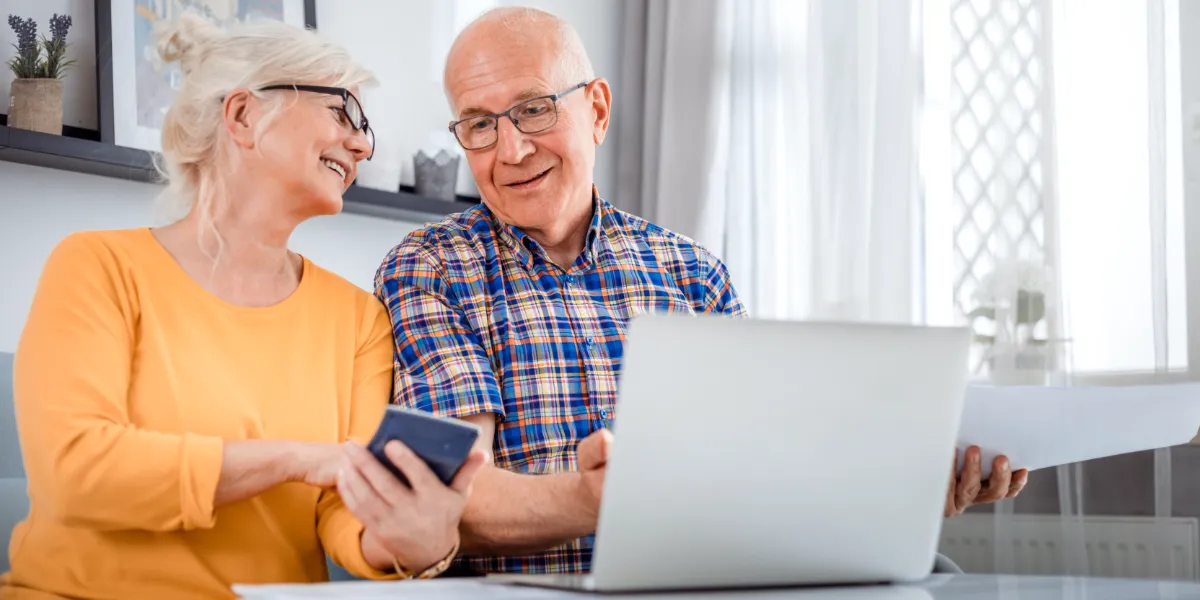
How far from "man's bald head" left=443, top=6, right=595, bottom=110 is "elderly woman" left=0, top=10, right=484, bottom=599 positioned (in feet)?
0.79

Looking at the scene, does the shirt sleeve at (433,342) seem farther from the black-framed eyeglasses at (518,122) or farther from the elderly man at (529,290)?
the black-framed eyeglasses at (518,122)

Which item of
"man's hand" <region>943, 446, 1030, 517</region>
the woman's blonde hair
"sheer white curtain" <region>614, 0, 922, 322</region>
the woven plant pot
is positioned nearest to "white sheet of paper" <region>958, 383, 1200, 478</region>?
"man's hand" <region>943, 446, 1030, 517</region>

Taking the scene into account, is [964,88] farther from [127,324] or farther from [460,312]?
[127,324]

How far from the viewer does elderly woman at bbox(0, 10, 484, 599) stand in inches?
44.1

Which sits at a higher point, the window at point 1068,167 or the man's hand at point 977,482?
the window at point 1068,167

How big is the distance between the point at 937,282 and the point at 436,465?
1.90 meters

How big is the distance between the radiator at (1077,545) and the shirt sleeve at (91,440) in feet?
6.05

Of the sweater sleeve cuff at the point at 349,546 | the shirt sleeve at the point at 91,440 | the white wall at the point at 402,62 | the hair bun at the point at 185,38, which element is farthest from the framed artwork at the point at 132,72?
the sweater sleeve cuff at the point at 349,546

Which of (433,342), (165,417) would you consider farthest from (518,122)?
(165,417)

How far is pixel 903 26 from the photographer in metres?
2.68

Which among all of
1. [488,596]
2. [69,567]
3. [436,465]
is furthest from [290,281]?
[488,596]

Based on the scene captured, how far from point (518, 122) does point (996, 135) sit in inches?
53.7

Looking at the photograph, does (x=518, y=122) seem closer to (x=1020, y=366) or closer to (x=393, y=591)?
(x=393, y=591)

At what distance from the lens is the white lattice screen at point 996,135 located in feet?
8.04
